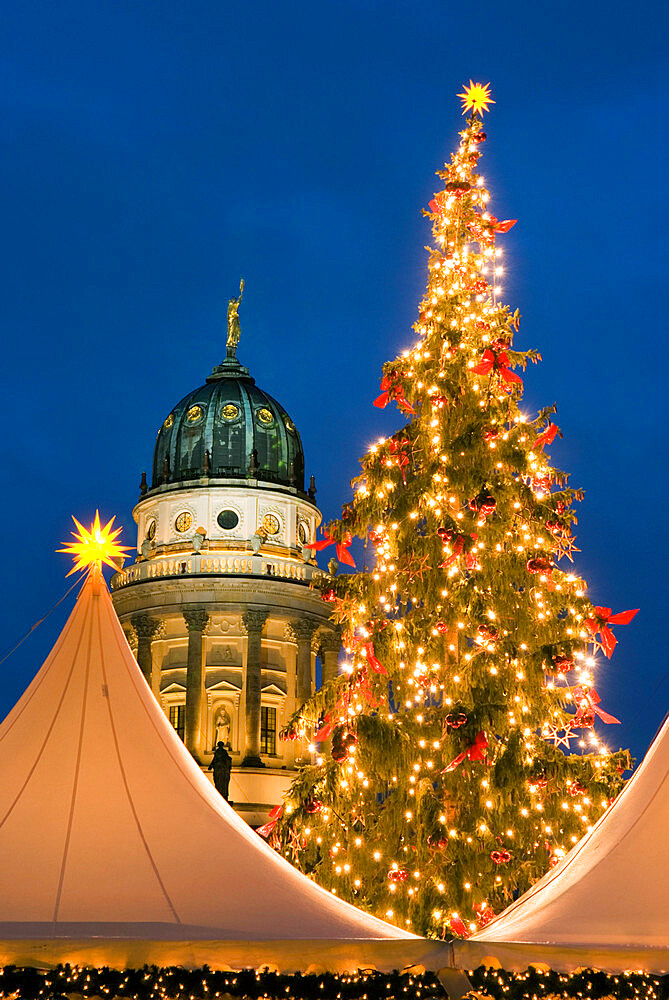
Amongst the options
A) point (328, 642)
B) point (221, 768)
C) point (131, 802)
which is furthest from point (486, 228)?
point (328, 642)

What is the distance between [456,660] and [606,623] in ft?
6.58

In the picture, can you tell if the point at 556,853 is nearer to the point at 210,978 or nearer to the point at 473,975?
the point at 473,975

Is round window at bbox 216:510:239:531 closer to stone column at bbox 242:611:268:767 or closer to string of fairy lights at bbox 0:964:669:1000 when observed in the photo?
stone column at bbox 242:611:268:767

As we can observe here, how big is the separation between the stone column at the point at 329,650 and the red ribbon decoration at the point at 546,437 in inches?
1838

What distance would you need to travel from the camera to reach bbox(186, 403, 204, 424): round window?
6644 centimetres

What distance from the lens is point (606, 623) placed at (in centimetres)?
1675

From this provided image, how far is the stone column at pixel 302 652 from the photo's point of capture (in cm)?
6197

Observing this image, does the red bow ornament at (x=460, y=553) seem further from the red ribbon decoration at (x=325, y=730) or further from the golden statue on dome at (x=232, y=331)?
the golden statue on dome at (x=232, y=331)

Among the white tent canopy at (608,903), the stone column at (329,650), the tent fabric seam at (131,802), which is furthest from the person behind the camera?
the stone column at (329,650)

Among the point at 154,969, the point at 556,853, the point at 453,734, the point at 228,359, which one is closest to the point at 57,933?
the point at 154,969

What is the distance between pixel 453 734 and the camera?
51.9ft

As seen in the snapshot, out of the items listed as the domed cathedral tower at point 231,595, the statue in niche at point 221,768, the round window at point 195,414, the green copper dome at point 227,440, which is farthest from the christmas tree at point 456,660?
the round window at point 195,414

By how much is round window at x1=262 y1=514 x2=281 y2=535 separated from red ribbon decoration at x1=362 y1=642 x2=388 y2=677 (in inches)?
1855

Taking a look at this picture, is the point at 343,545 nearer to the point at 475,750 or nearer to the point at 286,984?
the point at 475,750
